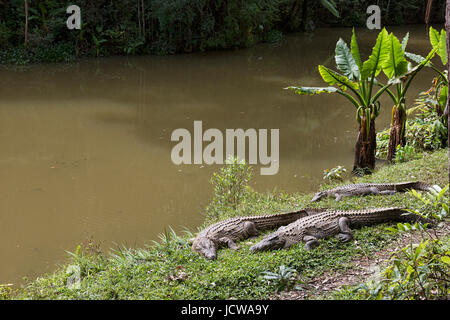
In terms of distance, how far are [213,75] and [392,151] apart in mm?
8964

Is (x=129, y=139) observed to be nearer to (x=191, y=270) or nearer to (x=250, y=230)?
(x=250, y=230)

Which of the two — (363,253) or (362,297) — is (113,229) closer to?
(363,253)

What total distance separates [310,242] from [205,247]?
3.27ft

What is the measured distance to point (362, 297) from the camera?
358 centimetres

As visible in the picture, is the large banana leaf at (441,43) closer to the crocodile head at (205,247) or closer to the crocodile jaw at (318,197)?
the crocodile jaw at (318,197)

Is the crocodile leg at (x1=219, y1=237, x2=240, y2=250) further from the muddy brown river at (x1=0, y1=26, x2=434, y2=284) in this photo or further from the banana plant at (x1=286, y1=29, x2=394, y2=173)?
the banana plant at (x1=286, y1=29, x2=394, y2=173)

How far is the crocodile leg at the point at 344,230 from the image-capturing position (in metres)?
4.76

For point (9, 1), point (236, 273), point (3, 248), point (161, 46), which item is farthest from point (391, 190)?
point (9, 1)

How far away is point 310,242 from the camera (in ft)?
15.2

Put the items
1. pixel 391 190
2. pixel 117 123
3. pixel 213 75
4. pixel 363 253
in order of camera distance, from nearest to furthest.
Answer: pixel 363 253 < pixel 391 190 < pixel 117 123 < pixel 213 75

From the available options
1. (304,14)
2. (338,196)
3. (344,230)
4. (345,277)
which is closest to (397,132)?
(338,196)

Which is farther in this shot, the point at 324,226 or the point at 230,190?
the point at 230,190

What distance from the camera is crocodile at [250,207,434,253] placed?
4727mm

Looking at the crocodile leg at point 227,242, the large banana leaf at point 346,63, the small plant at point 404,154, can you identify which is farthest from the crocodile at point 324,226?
the large banana leaf at point 346,63
